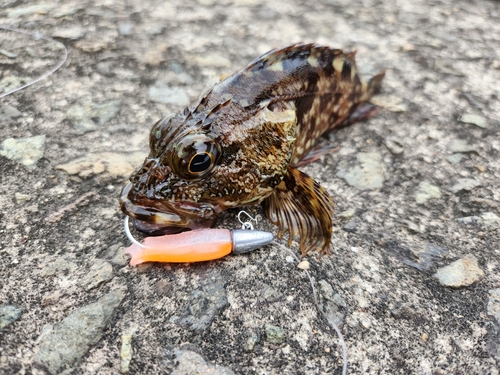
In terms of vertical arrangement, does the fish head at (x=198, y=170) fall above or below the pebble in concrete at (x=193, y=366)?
above

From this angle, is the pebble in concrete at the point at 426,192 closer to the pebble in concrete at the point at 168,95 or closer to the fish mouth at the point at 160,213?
the fish mouth at the point at 160,213

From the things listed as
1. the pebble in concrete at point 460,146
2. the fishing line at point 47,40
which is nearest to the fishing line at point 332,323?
the pebble in concrete at point 460,146

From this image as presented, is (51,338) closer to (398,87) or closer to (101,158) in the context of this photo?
(101,158)

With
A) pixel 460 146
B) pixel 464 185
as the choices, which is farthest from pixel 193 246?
pixel 460 146

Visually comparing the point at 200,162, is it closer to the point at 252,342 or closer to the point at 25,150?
the point at 252,342

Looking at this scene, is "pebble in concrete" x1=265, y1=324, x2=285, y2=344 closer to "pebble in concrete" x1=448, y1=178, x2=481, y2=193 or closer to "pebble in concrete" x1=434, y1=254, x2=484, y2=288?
"pebble in concrete" x1=434, y1=254, x2=484, y2=288

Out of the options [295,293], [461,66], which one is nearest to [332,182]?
[295,293]
